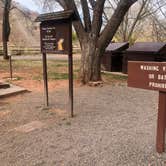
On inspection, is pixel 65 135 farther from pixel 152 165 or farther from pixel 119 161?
pixel 152 165

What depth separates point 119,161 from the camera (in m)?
2.97

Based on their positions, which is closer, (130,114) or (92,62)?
(130,114)

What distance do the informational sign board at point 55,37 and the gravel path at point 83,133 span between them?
4.06ft

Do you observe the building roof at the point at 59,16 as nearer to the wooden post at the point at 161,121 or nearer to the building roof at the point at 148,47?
the wooden post at the point at 161,121

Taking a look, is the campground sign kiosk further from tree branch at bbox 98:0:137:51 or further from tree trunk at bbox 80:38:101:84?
tree branch at bbox 98:0:137:51

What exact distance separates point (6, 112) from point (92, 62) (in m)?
3.60

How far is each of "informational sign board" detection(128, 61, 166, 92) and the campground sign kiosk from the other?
61.7 inches

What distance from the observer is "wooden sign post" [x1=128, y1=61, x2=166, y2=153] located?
3.00 metres

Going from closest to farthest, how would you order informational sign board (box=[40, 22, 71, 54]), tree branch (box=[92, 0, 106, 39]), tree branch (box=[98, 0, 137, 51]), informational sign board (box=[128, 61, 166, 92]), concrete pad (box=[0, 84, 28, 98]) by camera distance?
informational sign board (box=[128, 61, 166, 92])
informational sign board (box=[40, 22, 71, 54])
concrete pad (box=[0, 84, 28, 98])
tree branch (box=[98, 0, 137, 51])
tree branch (box=[92, 0, 106, 39])

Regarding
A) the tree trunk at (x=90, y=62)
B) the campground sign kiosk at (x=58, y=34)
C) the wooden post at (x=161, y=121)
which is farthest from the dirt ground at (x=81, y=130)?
the tree trunk at (x=90, y=62)

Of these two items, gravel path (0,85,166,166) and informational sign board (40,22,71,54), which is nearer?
gravel path (0,85,166,166)

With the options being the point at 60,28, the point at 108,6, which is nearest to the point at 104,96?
the point at 60,28

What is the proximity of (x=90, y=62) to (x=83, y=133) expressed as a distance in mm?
4204

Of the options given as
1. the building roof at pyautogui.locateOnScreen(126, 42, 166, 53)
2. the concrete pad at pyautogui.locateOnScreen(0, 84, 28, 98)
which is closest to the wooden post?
the concrete pad at pyautogui.locateOnScreen(0, 84, 28, 98)
